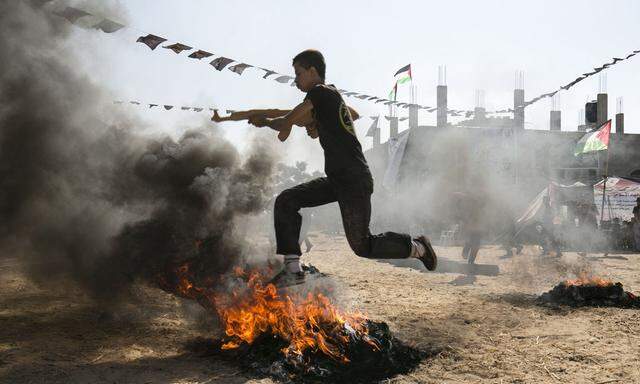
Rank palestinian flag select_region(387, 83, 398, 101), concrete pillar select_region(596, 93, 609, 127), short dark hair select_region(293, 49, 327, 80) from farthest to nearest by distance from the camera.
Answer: concrete pillar select_region(596, 93, 609, 127)
palestinian flag select_region(387, 83, 398, 101)
short dark hair select_region(293, 49, 327, 80)

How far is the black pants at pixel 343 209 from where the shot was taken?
4457 mm

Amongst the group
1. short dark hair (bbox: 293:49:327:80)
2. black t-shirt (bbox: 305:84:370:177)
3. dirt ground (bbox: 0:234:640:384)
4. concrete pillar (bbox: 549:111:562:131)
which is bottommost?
dirt ground (bbox: 0:234:640:384)

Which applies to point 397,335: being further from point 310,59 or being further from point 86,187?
point 86,187

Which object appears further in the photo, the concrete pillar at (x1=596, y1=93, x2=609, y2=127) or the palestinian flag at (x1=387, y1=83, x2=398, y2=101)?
the concrete pillar at (x1=596, y1=93, x2=609, y2=127)

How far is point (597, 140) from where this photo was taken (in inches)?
730

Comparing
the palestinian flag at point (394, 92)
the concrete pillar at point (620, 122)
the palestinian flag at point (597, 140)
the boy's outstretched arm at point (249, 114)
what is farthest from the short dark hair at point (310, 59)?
the concrete pillar at point (620, 122)

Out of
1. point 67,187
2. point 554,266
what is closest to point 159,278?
point 67,187

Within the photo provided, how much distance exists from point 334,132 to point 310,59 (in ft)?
2.43

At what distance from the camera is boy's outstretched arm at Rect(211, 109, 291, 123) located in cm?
458

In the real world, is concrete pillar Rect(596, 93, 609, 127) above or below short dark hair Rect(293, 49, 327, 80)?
above

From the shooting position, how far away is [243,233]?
6305 millimetres

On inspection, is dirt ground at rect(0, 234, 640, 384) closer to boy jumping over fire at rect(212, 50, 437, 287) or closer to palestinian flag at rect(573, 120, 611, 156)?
boy jumping over fire at rect(212, 50, 437, 287)

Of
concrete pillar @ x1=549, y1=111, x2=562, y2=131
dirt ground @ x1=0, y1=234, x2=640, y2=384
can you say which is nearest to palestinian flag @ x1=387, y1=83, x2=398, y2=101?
dirt ground @ x1=0, y1=234, x2=640, y2=384

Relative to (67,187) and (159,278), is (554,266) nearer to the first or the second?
(159,278)
